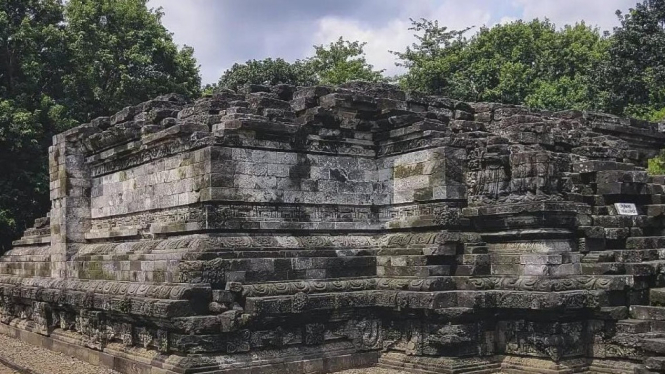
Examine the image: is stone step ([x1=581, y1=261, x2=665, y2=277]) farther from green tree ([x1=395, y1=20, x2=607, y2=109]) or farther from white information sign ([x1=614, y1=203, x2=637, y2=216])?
green tree ([x1=395, y1=20, x2=607, y2=109])

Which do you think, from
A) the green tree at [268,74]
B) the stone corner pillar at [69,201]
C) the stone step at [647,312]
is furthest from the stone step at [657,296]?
the green tree at [268,74]

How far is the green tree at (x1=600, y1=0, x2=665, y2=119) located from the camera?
29438 millimetres

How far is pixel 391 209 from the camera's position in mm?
14047

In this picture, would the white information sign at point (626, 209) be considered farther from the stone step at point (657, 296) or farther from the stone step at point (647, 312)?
the stone step at point (647, 312)

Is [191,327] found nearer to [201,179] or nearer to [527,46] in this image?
[201,179]

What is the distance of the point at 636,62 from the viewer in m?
30.3

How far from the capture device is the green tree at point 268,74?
4006 centimetres

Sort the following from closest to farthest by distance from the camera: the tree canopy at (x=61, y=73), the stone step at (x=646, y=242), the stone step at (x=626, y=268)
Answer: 1. the stone step at (x=626, y=268)
2. the stone step at (x=646, y=242)
3. the tree canopy at (x=61, y=73)

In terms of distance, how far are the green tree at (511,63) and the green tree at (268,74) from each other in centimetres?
618

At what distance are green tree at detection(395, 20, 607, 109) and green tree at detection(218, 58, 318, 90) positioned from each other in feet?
20.3

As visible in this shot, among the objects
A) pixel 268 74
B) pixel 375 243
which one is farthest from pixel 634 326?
pixel 268 74

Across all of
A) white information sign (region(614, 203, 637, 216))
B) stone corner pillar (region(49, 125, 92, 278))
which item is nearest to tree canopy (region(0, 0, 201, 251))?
stone corner pillar (region(49, 125, 92, 278))

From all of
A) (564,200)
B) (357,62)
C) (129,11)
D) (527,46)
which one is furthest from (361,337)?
(357,62)

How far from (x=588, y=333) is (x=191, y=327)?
645 cm
